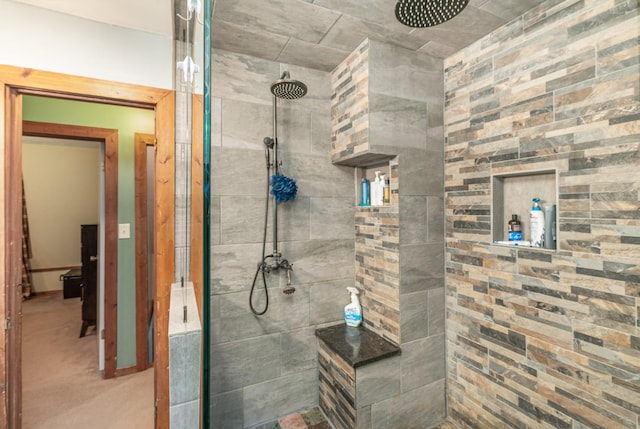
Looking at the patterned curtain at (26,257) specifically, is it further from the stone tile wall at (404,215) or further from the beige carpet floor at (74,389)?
the stone tile wall at (404,215)

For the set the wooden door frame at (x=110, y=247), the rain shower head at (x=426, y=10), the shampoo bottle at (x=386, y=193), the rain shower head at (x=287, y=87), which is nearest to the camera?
the rain shower head at (x=426, y=10)

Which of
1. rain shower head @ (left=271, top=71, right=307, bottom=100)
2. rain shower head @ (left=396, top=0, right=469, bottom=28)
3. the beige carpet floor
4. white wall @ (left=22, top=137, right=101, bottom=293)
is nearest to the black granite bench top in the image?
the beige carpet floor

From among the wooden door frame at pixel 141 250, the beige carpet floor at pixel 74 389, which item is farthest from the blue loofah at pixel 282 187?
the beige carpet floor at pixel 74 389

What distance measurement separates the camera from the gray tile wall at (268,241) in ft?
5.57

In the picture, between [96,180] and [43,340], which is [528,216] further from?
[96,180]

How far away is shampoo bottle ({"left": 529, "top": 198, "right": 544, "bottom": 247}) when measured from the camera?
1.38 metres

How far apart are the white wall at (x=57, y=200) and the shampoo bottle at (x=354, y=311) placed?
445 centimetres

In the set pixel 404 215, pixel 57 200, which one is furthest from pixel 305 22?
pixel 57 200

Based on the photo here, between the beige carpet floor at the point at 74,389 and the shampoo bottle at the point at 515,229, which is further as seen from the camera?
the beige carpet floor at the point at 74,389

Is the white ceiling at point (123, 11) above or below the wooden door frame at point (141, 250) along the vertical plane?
above

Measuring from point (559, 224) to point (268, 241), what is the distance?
153cm

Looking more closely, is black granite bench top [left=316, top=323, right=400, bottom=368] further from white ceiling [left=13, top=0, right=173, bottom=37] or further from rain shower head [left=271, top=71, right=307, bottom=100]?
white ceiling [left=13, top=0, right=173, bottom=37]

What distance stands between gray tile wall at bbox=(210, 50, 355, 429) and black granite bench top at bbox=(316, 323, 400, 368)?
4.1 inches

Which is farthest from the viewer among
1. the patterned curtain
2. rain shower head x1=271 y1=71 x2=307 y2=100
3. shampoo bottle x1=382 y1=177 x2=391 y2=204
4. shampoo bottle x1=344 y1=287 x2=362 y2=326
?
the patterned curtain
